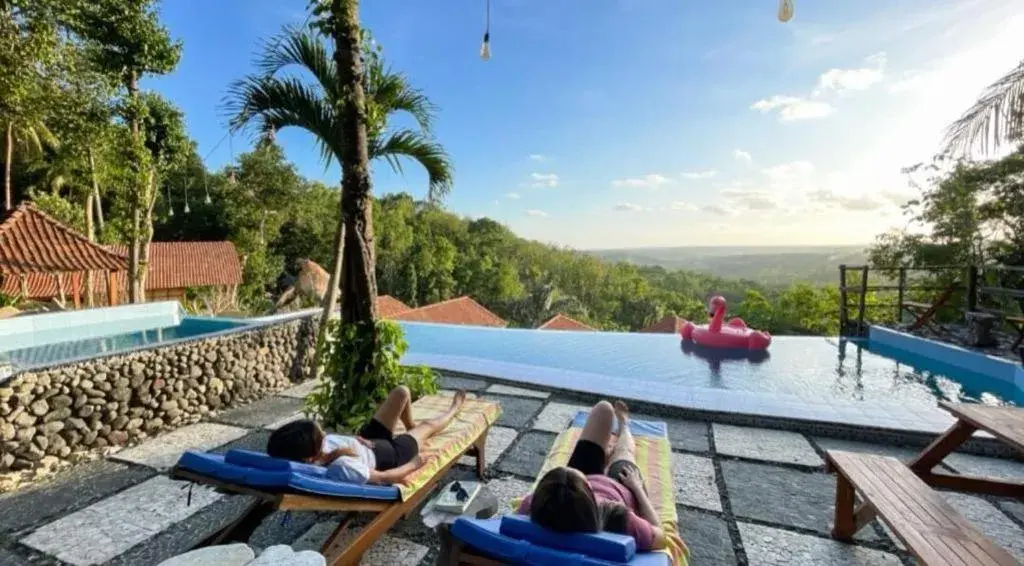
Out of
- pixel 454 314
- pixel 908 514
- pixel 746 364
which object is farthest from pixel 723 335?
pixel 454 314

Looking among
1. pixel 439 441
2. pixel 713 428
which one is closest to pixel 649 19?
pixel 713 428

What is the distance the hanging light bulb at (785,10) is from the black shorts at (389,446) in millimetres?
3683

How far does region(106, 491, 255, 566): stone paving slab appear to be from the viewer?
7.31 ft

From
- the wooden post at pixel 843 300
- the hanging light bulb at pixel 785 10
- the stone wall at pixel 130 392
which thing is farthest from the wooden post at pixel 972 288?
the stone wall at pixel 130 392

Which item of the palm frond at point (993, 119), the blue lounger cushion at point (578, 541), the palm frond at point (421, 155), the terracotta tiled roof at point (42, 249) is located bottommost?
the blue lounger cushion at point (578, 541)

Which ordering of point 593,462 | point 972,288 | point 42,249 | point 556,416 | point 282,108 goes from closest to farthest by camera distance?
point 593,462, point 282,108, point 556,416, point 42,249, point 972,288

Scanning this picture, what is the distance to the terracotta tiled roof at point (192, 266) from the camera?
16547mm

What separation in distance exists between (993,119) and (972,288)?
3.66m

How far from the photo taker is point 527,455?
3.42m

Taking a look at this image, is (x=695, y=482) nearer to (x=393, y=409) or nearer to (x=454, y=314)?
(x=393, y=409)

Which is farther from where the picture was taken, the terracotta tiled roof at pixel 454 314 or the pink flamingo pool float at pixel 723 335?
the terracotta tiled roof at pixel 454 314

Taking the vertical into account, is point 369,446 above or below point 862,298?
below

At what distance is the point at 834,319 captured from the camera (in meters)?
15.9

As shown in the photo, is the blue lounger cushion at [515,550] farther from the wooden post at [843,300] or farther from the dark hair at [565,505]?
the wooden post at [843,300]
